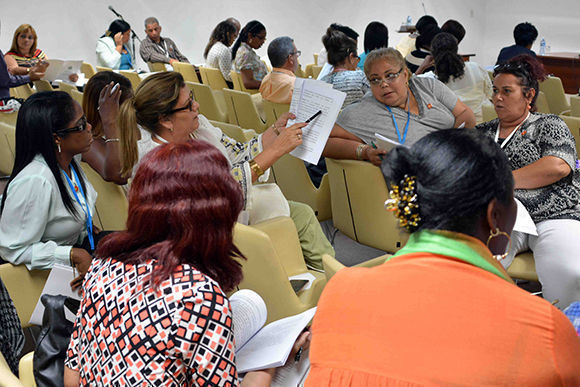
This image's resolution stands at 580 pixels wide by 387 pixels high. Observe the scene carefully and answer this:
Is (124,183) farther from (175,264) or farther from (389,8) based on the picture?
(389,8)

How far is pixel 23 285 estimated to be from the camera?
7.39 ft

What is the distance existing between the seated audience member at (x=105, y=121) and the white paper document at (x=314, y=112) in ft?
2.78

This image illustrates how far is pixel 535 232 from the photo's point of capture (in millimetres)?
2547

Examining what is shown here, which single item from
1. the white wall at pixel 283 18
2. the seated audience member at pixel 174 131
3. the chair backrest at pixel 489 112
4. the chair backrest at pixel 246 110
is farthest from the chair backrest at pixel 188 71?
the seated audience member at pixel 174 131

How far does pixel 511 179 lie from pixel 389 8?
13497 millimetres

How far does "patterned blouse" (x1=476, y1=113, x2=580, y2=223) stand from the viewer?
2744 mm

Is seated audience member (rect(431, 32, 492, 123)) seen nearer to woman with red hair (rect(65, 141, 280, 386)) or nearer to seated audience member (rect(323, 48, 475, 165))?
seated audience member (rect(323, 48, 475, 165))

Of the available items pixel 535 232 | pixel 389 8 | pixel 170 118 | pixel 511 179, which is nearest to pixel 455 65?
pixel 535 232

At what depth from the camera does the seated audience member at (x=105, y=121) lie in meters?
2.83

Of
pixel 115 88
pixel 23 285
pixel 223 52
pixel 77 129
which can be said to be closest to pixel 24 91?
pixel 223 52

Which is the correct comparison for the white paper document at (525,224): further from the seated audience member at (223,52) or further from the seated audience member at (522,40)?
the seated audience member at (223,52)

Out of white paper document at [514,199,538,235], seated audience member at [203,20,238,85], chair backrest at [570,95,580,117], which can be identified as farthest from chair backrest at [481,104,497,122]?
seated audience member at [203,20,238,85]

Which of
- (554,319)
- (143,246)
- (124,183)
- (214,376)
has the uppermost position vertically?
(554,319)

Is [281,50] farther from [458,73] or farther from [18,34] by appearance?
[18,34]
